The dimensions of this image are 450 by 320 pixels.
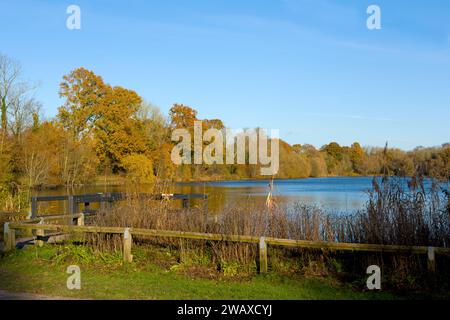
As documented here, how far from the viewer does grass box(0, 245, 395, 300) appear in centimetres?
723

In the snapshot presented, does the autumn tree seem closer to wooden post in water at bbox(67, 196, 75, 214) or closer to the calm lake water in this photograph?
the calm lake water

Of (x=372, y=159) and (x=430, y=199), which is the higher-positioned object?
(x=372, y=159)

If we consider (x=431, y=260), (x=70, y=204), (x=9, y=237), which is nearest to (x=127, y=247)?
(x=9, y=237)

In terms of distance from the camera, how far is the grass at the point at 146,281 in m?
7.23

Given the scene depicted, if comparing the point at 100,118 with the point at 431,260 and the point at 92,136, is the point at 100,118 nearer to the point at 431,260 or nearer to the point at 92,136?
the point at 92,136

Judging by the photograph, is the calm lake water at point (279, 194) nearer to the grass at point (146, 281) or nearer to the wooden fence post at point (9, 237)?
the grass at point (146, 281)

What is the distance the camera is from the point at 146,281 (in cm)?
817

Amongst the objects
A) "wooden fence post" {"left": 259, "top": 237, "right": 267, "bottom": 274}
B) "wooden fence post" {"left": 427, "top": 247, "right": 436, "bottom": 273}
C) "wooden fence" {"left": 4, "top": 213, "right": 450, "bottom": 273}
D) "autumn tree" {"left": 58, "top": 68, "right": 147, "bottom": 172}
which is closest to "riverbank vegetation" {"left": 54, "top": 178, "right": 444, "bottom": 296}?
"wooden fence post" {"left": 427, "top": 247, "right": 436, "bottom": 273}

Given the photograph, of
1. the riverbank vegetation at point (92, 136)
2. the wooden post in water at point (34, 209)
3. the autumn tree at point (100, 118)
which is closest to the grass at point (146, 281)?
the wooden post in water at point (34, 209)

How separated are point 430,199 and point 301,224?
2506mm

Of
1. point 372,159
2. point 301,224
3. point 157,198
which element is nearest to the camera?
point 301,224
